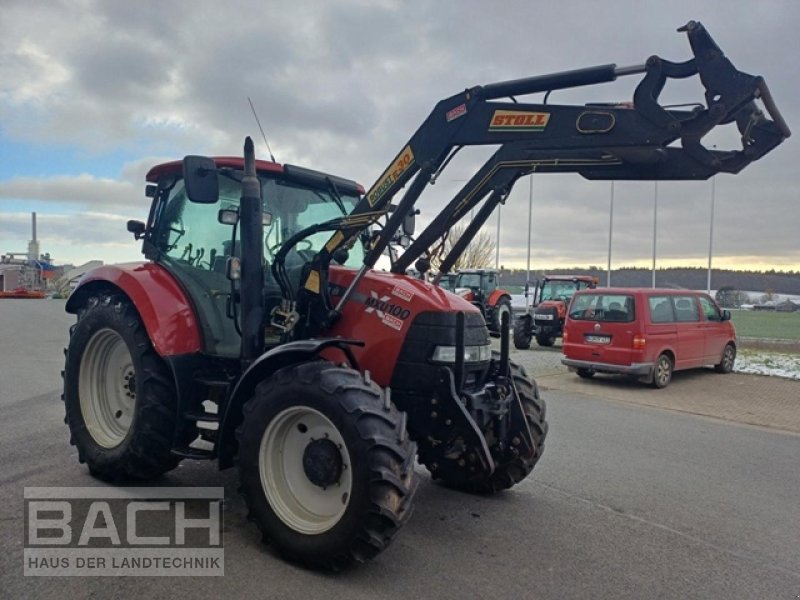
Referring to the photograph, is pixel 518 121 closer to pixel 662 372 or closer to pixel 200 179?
pixel 200 179

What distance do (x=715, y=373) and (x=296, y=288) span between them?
37.9 ft

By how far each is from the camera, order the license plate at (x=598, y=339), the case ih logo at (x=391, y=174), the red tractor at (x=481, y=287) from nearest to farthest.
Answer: the case ih logo at (x=391, y=174) < the license plate at (x=598, y=339) < the red tractor at (x=481, y=287)

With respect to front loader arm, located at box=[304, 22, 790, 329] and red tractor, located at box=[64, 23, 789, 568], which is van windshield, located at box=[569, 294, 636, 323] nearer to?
red tractor, located at box=[64, 23, 789, 568]

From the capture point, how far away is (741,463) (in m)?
6.45

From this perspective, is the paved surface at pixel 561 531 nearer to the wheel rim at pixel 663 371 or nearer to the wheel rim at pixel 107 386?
the wheel rim at pixel 107 386

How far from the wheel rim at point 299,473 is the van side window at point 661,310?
9.05m

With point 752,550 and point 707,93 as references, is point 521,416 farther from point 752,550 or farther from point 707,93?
point 707,93

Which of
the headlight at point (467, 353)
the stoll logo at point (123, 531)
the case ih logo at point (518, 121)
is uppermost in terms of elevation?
the case ih logo at point (518, 121)

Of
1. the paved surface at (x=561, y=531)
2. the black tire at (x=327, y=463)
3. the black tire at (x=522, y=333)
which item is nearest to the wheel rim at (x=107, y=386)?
the paved surface at (x=561, y=531)

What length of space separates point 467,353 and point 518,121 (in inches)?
60.8

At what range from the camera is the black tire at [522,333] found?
1761cm

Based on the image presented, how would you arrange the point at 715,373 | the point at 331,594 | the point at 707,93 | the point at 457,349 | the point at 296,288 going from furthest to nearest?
the point at 715,373 → the point at 296,288 → the point at 457,349 → the point at 707,93 → the point at 331,594

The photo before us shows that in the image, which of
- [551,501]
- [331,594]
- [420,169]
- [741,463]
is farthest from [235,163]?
[741,463]

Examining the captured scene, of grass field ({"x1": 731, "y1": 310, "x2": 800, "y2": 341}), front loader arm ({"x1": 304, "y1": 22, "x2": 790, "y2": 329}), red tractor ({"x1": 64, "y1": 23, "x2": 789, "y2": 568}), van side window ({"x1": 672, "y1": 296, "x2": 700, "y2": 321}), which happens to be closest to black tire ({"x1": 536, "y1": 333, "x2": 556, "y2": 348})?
van side window ({"x1": 672, "y1": 296, "x2": 700, "y2": 321})
